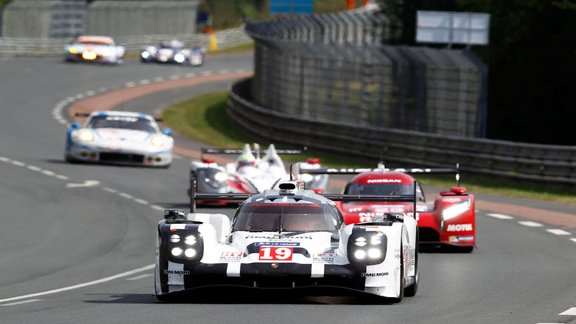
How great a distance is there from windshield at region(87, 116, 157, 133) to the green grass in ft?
16.7

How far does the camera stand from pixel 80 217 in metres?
25.6

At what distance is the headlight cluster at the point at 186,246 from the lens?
13.9 metres

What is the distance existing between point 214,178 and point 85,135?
7.66m

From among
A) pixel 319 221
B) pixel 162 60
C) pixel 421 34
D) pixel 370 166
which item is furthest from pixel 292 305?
pixel 162 60

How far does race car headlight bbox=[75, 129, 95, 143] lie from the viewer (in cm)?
3475

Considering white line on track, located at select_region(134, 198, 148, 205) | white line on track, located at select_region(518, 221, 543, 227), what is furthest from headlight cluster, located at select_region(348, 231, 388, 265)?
white line on track, located at select_region(134, 198, 148, 205)

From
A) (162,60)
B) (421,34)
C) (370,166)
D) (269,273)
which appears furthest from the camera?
(162,60)

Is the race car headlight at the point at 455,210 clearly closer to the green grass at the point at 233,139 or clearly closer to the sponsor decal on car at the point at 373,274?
the sponsor decal on car at the point at 373,274

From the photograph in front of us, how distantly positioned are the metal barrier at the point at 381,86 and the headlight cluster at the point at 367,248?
23.9 meters

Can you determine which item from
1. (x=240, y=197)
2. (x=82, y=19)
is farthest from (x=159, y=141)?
(x=82, y=19)

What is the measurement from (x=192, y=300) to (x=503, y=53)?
1510 inches

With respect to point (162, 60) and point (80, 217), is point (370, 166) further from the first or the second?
point (162, 60)

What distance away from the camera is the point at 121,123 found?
116 feet

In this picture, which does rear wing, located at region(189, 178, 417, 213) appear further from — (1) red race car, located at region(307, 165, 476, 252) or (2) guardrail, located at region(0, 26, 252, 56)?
(2) guardrail, located at region(0, 26, 252, 56)
